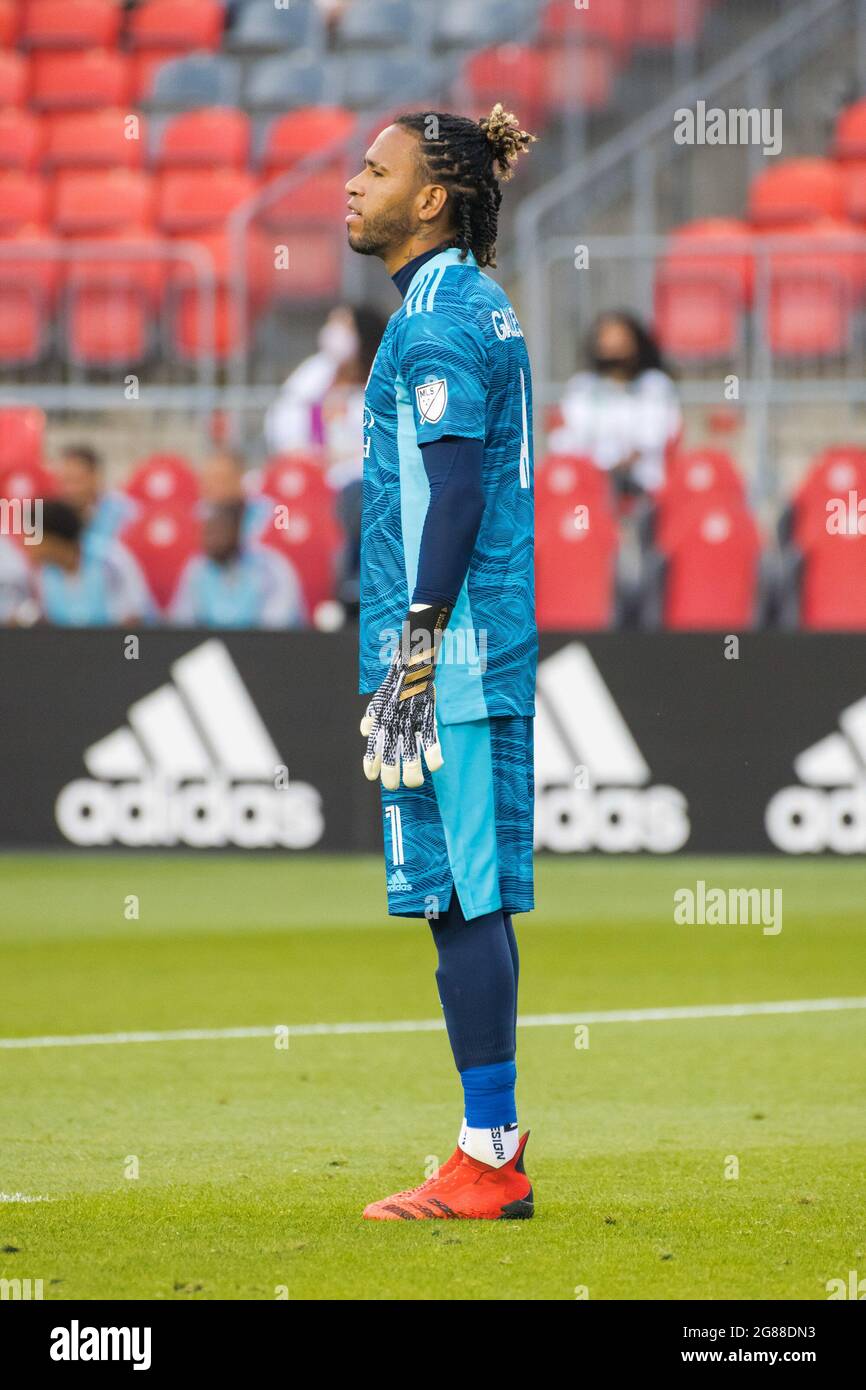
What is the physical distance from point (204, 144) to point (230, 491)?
20.0 ft

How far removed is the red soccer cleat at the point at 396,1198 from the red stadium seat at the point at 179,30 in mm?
15440

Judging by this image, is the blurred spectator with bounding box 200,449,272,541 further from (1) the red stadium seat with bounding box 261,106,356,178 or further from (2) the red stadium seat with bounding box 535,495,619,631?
(1) the red stadium seat with bounding box 261,106,356,178

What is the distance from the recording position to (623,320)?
12.5 metres

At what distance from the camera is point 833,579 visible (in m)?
12.4

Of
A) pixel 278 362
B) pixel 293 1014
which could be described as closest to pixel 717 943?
pixel 293 1014

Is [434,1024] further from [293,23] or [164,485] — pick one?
[293,23]

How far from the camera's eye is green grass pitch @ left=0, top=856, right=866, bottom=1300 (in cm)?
441

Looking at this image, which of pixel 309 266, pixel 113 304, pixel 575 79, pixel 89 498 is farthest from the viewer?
pixel 575 79

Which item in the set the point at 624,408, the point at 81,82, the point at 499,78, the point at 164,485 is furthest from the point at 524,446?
the point at 81,82

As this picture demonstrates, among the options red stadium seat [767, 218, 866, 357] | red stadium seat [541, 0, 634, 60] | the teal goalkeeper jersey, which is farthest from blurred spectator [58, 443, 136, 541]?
the teal goalkeeper jersey

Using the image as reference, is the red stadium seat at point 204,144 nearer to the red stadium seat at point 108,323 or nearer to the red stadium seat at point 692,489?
the red stadium seat at point 108,323

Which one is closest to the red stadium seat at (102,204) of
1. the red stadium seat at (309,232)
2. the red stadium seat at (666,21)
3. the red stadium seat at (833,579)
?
the red stadium seat at (309,232)
